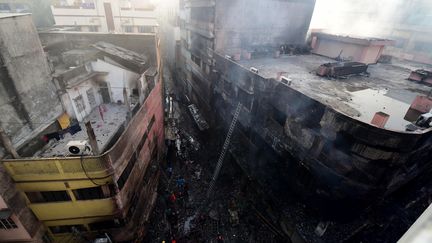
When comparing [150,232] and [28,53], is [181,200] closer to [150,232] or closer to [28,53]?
[150,232]

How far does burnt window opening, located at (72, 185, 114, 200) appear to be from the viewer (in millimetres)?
10367

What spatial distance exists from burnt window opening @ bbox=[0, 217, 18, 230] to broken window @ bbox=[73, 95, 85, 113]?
6.88 metres

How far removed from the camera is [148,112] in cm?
1444

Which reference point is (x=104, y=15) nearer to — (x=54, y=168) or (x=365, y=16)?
(x=54, y=168)

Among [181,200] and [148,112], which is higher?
[148,112]

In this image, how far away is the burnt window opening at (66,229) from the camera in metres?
11.3

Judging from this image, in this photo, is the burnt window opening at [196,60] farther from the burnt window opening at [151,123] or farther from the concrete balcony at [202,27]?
the burnt window opening at [151,123]

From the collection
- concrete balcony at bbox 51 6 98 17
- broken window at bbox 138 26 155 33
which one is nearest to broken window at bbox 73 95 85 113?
concrete balcony at bbox 51 6 98 17

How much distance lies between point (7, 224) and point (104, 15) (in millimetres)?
25072

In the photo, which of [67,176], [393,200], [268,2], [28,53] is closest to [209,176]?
[67,176]

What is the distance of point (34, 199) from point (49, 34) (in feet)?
43.4

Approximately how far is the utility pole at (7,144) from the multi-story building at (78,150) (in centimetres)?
4

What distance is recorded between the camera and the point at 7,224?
32.1ft

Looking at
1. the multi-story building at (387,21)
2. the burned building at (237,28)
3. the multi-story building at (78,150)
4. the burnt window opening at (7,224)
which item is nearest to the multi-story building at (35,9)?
the multi-story building at (78,150)
